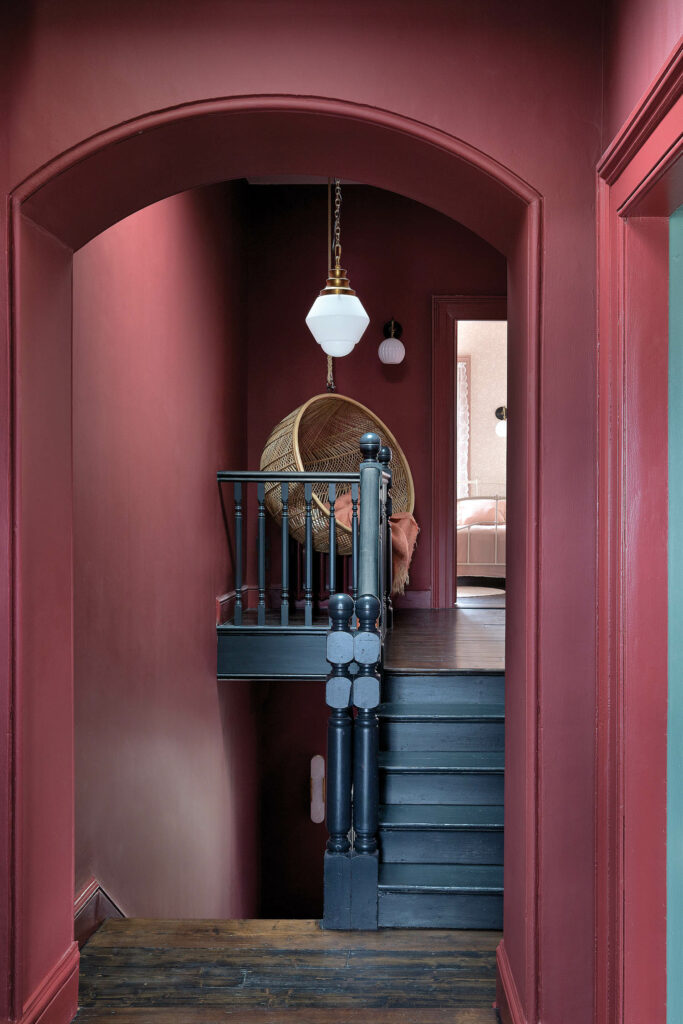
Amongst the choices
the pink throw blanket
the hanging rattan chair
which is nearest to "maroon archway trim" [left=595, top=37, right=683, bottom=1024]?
the pink throw blanket

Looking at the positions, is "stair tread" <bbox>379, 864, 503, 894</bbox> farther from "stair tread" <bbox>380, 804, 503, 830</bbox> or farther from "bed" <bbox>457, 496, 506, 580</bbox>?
"bed" <bbox>457, 496, 506, 580</bbox>

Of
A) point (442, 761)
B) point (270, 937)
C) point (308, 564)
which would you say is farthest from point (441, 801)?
point (308, 564)

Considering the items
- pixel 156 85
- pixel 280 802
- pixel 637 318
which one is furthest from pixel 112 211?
pixel 280 802

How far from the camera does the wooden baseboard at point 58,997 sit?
6.61 feet

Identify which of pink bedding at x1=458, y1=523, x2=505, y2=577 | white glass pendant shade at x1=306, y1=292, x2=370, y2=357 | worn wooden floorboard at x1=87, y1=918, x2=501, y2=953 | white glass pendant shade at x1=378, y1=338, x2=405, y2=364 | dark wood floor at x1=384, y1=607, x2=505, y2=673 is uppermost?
white glass pendant shade at x1=378, y1=338, x2=405, y2=364

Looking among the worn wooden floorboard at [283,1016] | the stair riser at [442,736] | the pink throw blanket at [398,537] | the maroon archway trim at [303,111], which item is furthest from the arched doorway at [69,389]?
the pink throw blanket at [398,537]

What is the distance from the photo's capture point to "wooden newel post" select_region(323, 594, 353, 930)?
2.81m

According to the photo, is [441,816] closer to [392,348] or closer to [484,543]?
[392,348]

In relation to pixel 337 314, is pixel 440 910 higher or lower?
lower

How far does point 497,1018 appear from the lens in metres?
2.24

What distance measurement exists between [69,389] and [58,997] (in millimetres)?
1593

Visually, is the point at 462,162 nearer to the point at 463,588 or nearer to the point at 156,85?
the point at 156,85

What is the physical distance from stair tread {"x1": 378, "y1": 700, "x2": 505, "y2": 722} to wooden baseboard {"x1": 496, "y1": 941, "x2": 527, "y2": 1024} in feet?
4.65

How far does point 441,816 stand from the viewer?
127 inches
